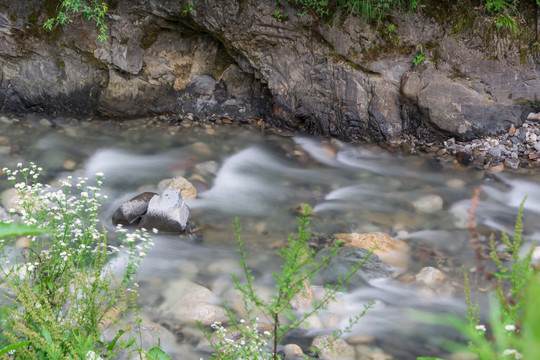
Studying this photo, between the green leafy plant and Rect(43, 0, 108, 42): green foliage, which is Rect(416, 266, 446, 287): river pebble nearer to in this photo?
the green leafy plant

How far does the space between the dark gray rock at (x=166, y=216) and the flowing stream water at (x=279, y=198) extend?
0.30ft

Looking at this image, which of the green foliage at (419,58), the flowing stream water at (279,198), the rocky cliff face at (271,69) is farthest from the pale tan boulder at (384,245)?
the green foliage at (419,58)

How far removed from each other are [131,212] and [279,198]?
4.66 ft

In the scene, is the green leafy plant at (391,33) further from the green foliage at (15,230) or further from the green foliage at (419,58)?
the green foliage at (15,230)

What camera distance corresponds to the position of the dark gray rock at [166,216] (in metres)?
4.19

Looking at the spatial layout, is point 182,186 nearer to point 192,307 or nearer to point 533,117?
point 192,307

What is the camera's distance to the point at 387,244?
13.5 feet

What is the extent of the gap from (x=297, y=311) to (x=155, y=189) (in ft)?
7.22

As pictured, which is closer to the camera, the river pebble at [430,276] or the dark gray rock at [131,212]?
the river pebble at [430,276]

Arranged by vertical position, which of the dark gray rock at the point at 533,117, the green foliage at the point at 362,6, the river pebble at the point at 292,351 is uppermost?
the green foliage at the point at 362,6

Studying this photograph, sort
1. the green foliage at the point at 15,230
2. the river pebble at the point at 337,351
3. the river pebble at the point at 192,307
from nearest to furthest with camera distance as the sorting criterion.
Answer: the green foliage at the point at 15,230, the river pebble at the point at 337,351, the river pebble at the point at 192,307

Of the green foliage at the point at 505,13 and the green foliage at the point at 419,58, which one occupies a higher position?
the green foliage at the point at 505,13

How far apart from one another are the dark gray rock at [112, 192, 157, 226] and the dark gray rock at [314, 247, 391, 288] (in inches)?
63.4

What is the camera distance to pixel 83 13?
5.93m
